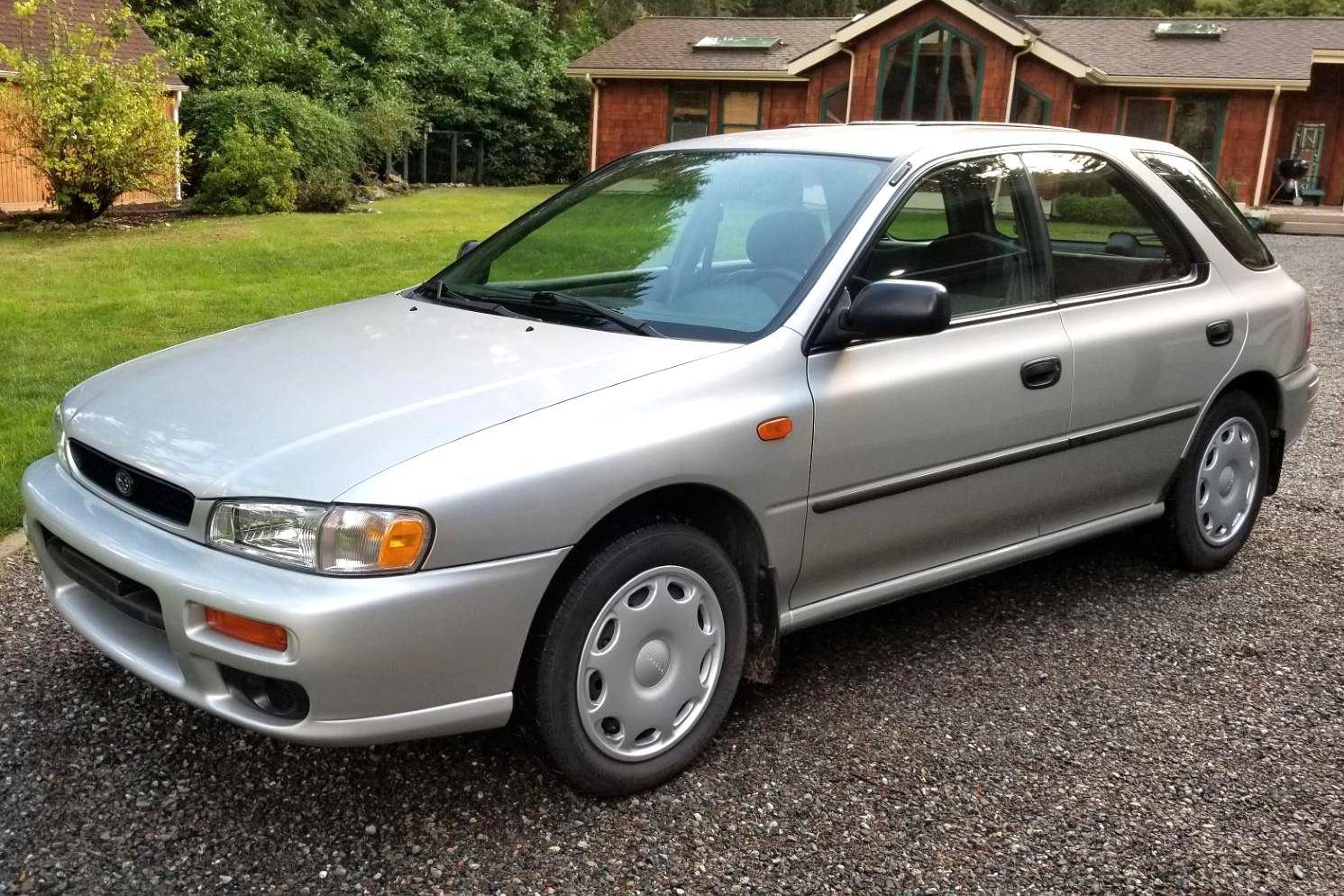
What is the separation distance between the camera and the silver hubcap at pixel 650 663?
3125 millimetres

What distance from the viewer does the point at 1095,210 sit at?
448cm

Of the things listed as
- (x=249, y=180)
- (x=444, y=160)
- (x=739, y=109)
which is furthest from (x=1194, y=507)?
(x=444, y=160)

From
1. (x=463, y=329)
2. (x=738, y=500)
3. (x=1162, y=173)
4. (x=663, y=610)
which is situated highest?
(x=1162, y=173)

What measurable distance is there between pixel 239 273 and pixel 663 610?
10582 millimetres

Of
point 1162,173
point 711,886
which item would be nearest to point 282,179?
point 1162,173

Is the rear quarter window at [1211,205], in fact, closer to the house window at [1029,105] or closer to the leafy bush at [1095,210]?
the leafy bush at [1095,210]

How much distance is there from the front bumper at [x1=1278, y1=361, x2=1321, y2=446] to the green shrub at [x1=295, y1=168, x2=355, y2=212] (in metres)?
17.3

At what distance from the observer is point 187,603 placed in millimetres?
2783

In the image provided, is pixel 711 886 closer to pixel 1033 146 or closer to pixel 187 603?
pixel 187 603

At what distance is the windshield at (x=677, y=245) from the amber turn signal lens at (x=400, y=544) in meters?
1.07

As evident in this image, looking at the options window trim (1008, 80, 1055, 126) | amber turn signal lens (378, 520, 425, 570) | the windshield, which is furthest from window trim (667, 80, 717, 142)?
amber turn signal lens (378, 520, 425, 570)

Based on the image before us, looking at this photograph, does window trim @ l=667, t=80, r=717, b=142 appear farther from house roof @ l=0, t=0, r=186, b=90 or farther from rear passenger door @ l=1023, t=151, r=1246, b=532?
rear passenger door @ l=1023, t=151, r=1246, b=532

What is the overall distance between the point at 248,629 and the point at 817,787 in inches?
60.3

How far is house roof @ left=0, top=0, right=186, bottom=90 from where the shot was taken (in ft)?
63.3
